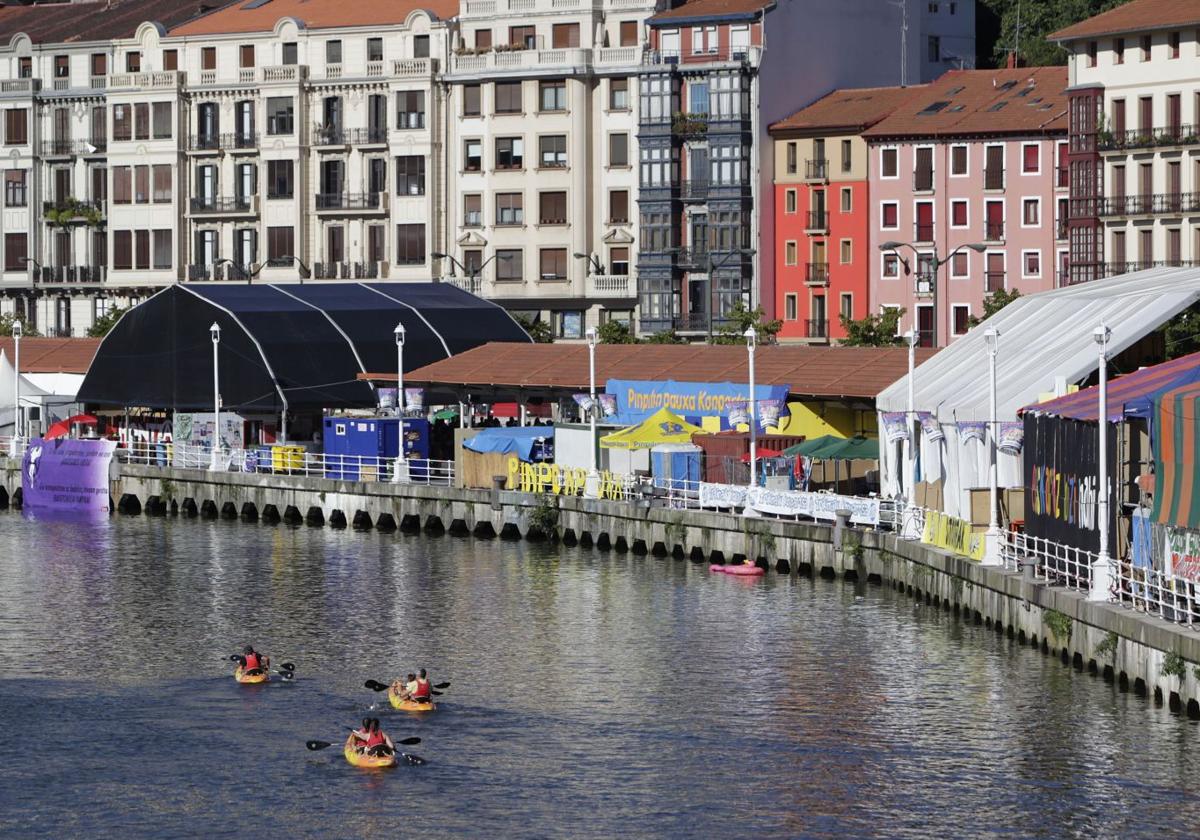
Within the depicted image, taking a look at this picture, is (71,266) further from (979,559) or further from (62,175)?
(979,559)

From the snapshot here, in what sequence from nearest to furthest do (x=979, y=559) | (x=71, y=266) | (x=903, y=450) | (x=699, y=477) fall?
(x=979, y=559)
(x=903, y=450)
(x=699, y=477)
(x=71, y=266)

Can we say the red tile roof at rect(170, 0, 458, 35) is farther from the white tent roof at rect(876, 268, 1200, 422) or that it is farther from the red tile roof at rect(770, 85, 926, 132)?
the white tent roof at rect(876, 268, 1200, 422)

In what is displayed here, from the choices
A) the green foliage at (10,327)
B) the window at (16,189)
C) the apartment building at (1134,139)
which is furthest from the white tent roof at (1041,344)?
the window at (16,189)

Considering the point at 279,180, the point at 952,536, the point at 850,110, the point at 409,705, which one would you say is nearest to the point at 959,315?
the point at 850,110

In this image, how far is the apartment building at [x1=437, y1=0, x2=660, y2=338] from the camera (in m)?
149

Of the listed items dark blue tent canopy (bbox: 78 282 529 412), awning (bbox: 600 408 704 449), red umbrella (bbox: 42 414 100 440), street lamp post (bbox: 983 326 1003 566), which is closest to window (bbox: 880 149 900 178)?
dark blue tent canopy (bbox: 78 282 529 412)

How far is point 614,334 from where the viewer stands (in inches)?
5531

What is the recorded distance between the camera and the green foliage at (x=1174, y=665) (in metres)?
54.7

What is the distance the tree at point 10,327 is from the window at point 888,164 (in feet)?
171

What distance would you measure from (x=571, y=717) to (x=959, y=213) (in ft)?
283

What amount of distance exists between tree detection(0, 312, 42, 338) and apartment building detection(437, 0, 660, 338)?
27.3 metres

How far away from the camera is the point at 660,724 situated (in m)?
58.7

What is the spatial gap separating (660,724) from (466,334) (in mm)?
71008

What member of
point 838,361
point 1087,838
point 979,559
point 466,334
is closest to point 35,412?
point 466,334
